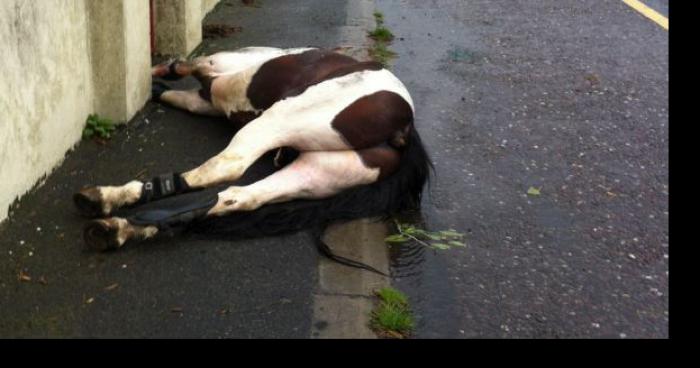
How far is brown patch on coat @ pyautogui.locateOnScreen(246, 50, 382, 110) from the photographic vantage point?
166 inches

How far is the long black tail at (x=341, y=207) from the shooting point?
11.7 feet

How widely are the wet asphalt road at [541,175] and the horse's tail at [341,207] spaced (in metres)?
0.20

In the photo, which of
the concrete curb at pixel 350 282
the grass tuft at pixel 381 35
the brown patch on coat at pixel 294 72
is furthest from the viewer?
the grass tuft at pixel 381 35

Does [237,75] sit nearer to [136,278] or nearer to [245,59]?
[245,59]

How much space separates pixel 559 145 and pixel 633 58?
2.67 metres

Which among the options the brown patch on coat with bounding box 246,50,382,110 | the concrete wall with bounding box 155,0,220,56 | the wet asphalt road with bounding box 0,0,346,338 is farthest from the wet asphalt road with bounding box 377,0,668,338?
the concrete wall with bounding box 155,0,220,56

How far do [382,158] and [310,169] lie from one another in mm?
379

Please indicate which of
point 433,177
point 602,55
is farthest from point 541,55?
point 433,177

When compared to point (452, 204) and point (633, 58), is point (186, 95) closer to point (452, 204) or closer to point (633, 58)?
point (452, 204)

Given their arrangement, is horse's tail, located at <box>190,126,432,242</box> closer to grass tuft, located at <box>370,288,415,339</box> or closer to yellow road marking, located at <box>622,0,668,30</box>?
grass tuft, located at <box>370,288,415,339</box>

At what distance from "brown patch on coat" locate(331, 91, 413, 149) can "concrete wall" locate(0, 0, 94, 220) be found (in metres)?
1.43

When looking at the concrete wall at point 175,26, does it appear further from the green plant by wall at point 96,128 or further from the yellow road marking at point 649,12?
the yellow road marking at point 649,12

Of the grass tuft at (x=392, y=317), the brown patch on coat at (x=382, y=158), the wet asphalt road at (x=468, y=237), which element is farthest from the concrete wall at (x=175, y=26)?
the grass tuft at (x=392, y=317)

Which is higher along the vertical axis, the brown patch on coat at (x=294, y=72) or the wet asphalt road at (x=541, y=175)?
the brown patch on coat at (x=294, y=72)
